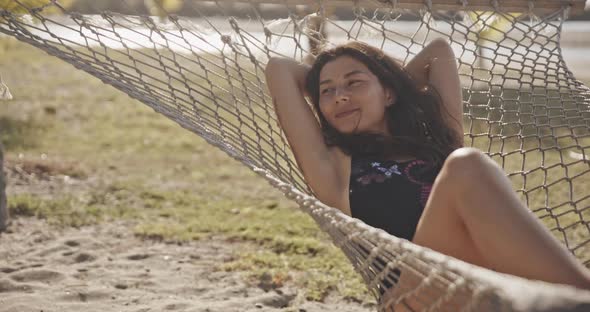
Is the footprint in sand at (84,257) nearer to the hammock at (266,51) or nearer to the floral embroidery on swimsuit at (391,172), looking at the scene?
the hammock at (266,51)

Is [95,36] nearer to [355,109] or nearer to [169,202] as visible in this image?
[355,109]

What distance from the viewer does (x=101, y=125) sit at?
5980mm

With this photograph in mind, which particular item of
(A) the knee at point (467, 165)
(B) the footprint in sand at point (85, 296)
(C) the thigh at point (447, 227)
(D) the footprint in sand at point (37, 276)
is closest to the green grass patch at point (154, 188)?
(B) the footprint in sand at point (85, 296)

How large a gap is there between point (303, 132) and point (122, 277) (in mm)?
1015

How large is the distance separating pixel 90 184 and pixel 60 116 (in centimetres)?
228

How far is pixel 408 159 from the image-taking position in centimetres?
203

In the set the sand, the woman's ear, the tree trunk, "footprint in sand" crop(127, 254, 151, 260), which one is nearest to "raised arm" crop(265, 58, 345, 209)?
the woman's ear

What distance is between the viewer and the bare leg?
1.33 m

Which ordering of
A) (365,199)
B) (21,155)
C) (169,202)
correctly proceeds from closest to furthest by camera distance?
(365,199) < (169,202) < (21,155)

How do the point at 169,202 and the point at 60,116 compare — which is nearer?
the point at 169,202

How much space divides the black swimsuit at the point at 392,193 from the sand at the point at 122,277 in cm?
64

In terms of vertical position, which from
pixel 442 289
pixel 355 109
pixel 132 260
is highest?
pixel 355 109

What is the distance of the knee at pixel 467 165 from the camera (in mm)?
1471

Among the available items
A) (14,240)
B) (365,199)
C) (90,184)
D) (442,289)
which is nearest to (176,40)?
(365,199)
